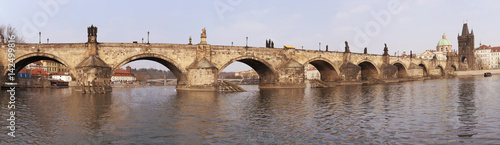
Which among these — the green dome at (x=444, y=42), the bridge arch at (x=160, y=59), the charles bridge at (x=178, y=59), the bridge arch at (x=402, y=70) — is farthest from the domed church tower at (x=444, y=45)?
the bridge arch at (x=160, y=59)

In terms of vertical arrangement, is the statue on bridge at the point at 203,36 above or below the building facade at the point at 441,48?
below

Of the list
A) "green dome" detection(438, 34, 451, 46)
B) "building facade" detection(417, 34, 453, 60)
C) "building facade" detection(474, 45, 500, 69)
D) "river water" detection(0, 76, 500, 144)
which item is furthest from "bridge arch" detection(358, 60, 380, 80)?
"green dome" detection(438, 34, 451, 46)

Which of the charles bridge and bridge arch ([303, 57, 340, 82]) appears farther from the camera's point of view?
bridge arch ([303, 57, 340, 82])

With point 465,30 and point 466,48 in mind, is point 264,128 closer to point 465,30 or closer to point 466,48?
point 466,48

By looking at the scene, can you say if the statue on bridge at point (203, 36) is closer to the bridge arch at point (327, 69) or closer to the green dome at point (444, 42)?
the bridge arch at point (327, 69)

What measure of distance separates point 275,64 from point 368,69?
29.4m

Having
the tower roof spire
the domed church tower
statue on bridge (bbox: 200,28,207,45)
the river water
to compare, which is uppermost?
the tower roof spire

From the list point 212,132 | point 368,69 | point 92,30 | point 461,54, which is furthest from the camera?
point 461,54

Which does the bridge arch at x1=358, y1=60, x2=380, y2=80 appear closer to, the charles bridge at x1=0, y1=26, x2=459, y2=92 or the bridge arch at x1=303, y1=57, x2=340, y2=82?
the bridge arch at x1=303, y1=57, x2=340, y2=82

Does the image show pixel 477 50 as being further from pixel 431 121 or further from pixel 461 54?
pixel 431 121

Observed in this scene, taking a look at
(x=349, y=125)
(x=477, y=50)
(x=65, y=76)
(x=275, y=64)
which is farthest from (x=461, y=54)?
(x=349, y=125)

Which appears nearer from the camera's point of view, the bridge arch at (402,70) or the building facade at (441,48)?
the bridge arch at (402,70)

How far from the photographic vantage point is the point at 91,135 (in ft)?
35.5

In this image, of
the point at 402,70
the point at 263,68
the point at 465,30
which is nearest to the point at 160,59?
the point at 263,68
